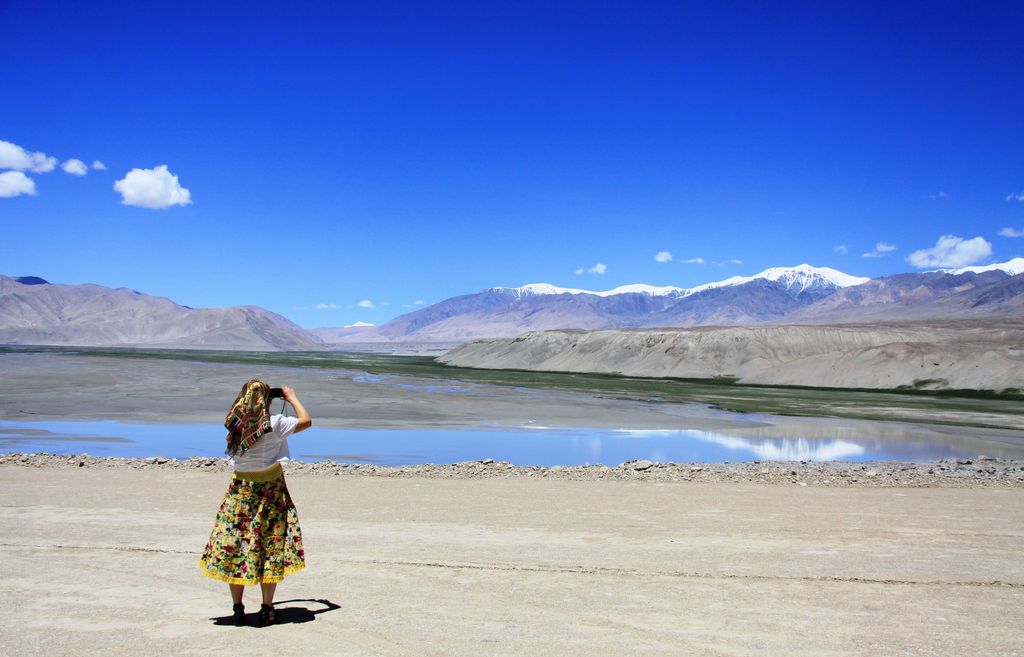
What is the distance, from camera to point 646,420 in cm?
3559

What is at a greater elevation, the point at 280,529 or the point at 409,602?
the point at 280,529

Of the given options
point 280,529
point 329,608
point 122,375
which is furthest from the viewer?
point 122,375

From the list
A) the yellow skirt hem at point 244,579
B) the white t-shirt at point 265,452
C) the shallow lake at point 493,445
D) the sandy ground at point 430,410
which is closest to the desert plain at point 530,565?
the yellow skirt hem at point 244,579

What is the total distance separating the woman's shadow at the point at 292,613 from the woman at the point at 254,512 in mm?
156

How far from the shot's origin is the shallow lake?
2248cm

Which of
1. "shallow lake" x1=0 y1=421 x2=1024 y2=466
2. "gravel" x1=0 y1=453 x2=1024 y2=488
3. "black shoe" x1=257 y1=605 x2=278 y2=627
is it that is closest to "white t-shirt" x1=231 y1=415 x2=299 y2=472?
"black shoe" x1=257 y1=605 x2=278 y2=627

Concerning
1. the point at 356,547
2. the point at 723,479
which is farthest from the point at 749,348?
the point at 356,547

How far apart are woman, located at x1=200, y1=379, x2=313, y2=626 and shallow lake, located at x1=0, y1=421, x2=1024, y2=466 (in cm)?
1457

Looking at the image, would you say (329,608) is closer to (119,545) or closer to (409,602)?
(409,602)

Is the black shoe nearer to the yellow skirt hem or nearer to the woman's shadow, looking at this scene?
the woman's shadow

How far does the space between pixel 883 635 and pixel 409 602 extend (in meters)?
3.92

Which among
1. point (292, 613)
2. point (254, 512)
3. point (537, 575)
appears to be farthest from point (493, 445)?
point (254, 512)

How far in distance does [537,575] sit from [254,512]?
326 cm

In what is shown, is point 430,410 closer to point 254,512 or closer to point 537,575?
point 537,575
